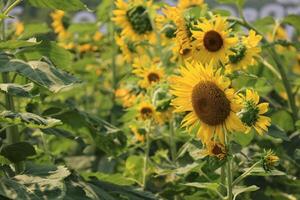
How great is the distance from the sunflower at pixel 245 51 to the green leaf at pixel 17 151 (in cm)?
86

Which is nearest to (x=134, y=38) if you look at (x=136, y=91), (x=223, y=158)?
(x=136, y=91)

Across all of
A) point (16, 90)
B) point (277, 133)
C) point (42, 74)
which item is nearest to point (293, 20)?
point (277, 133)

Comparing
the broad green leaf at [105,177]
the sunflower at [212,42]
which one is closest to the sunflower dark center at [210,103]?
the sunflower at [212,42]

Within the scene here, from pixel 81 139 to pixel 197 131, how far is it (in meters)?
1.26

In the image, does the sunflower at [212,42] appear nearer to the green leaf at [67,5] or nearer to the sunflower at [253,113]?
the sunflower at [253,113]

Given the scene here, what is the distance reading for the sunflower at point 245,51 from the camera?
290 centimetres

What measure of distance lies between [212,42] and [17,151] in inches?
33.1

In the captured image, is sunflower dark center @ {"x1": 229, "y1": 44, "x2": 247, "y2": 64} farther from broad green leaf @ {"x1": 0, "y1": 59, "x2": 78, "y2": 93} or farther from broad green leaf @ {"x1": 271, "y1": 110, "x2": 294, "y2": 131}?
broad green leaf @ {"x1": 271, "y1": 110, "x2": 294, "y2": 131}

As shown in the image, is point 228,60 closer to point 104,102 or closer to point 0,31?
point 0,31

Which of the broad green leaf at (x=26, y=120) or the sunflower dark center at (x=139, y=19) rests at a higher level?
the sunflower dark center at (x=139, y=19)

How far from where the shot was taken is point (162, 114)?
3.52 metres

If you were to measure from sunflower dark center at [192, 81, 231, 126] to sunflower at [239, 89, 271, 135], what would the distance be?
61 mm

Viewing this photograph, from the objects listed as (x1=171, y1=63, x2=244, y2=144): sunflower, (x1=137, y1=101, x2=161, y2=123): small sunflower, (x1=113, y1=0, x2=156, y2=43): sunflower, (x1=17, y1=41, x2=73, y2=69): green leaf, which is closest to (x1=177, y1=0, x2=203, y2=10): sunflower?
(x1=113, y1=0, x2=156, y2=43): sunflower

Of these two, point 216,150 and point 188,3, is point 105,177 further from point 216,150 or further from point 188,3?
point 188,3
